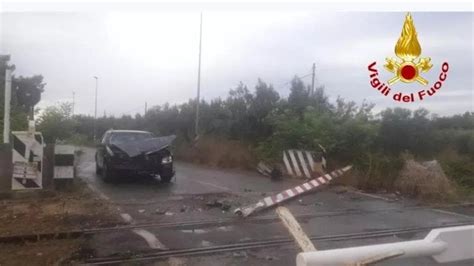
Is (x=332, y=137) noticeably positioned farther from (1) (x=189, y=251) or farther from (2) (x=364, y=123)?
(1) (x=189, y=251)

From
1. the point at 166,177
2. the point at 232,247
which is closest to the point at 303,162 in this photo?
the point at 166,177

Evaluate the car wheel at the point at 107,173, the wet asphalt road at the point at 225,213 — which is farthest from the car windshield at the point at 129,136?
the car wheel at the point at 107,173

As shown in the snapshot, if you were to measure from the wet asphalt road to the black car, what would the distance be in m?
0.22

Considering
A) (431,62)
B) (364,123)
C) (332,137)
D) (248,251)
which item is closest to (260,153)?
(332,137)

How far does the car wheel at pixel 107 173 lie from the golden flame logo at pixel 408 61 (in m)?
5.08

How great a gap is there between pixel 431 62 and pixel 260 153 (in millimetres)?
4795

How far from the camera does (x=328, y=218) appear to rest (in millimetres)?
5371

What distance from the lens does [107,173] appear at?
6.72 m

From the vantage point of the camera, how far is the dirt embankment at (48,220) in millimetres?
3734

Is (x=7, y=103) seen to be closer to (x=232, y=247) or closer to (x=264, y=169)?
(x=232, y=247)

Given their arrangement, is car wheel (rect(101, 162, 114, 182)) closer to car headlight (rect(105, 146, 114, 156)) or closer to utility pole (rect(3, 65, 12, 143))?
car headlight (rect(105, 146, 114, 156))

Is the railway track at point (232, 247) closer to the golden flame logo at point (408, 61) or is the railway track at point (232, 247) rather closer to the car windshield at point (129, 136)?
the car windshield at point (129, 136)

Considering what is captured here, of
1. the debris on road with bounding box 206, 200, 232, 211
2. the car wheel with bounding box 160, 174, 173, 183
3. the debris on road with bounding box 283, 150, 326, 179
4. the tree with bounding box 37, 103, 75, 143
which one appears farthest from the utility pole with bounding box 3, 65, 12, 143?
the debris on road with bounding box 283, 150, 326, 179

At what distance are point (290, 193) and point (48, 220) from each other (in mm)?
3501
